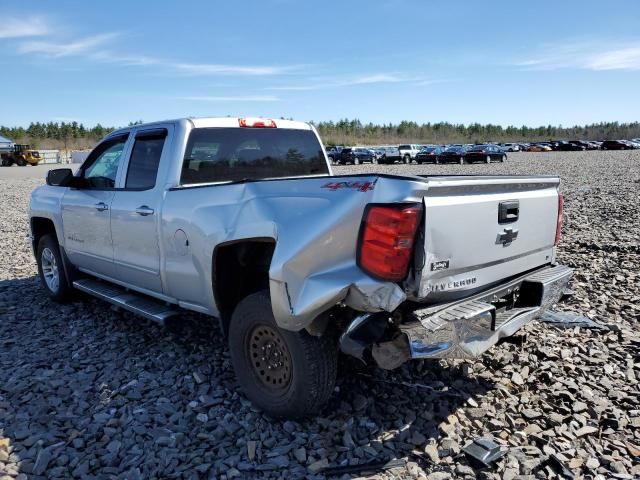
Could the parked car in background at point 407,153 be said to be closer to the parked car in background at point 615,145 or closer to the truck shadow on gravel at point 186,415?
the parked car in background at point 615,145

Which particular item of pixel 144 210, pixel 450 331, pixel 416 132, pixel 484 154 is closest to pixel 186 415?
pixel 144 210

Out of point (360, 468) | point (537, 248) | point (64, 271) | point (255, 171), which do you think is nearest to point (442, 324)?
point (360, 468)

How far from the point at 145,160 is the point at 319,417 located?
8.78 ft

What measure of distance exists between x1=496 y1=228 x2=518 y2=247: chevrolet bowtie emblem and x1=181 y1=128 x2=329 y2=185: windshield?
85.4 inches

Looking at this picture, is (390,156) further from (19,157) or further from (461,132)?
(461,132)

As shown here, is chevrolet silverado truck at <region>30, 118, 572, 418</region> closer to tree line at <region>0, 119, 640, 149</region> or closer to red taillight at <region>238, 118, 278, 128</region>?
red taillight at <region>238, 118, 278, 128</region>

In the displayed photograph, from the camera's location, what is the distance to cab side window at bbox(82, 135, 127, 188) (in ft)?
17.1

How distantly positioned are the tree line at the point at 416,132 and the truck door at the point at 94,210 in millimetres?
93605

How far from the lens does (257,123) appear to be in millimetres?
4867

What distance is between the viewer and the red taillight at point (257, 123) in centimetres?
479

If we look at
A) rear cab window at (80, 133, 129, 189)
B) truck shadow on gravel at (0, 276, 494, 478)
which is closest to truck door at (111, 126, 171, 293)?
rear cab window at (80, 133, 129, 189)

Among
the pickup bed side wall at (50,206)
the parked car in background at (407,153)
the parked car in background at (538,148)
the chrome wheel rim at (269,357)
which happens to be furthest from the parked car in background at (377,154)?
the chrome wheel rim at (269,357)

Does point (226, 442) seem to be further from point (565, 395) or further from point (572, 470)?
point (565, 395)

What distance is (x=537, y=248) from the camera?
12.8ft
